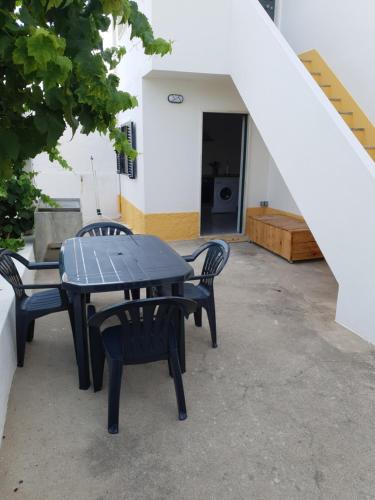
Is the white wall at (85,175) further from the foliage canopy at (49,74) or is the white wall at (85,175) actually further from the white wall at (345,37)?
the foliage canopy at (49,74)

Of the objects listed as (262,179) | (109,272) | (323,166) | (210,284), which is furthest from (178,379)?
(262,179)

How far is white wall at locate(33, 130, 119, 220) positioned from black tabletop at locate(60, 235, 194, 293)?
568 centimetres

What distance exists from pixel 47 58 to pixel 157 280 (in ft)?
5.15

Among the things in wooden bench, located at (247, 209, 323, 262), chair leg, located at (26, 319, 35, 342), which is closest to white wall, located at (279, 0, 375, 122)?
wooden bench, located at (247, 209, 323, 262)

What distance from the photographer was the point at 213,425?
2189 millimetres

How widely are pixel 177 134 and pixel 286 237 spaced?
8.17 ft

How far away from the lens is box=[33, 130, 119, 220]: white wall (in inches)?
334

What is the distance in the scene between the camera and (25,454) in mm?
1955

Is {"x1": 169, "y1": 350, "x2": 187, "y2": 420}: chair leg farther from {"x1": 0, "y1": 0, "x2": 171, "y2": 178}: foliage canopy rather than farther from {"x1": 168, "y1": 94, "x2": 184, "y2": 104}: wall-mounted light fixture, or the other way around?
{"x1": 168, "y1": 94, "x2": 184, "y2": 104}: wall-mounted light fixture

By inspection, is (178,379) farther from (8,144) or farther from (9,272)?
(8,144)

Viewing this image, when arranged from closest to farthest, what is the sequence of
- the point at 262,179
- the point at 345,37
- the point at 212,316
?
the point at 212,316 → the point at 345,37 → the point at 262,179

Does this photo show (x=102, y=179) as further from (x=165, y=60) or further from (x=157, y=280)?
(x=157, y=280)

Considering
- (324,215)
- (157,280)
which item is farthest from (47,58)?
(324,215)

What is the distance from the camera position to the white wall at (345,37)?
4746 millimetres
